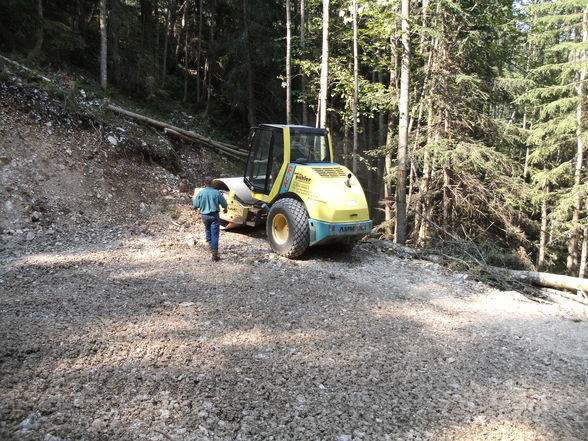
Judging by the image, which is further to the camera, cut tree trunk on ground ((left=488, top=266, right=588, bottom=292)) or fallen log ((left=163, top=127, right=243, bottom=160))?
fallen log ((left=163, top=127, right=243, bottom=160))

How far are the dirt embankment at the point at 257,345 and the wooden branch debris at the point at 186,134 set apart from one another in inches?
209

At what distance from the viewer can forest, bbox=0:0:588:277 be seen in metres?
12.2

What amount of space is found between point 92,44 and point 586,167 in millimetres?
20073

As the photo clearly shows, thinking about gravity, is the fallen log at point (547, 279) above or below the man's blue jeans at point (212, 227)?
below

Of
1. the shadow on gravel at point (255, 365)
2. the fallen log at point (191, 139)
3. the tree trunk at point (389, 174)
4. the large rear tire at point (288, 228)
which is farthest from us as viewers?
the fallen log at point (191, 139)

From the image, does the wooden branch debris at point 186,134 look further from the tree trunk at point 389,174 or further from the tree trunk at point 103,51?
the tree trunk at point 389,174

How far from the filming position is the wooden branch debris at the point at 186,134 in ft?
44.5

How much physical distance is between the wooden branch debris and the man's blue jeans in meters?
5.33

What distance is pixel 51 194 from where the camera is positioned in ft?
31.0

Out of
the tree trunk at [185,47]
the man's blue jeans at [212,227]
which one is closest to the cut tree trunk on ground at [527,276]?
the man's blue jeans at [212,227]

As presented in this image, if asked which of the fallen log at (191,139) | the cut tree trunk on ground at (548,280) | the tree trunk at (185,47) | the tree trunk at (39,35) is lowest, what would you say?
the cut tree trunk on ground at (548,280)

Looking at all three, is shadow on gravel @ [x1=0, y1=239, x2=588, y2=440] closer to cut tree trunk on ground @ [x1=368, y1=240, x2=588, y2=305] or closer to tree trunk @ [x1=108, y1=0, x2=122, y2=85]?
cut tree trunk on ground @ [x1=368, y1=240, x2=588, y2=305]

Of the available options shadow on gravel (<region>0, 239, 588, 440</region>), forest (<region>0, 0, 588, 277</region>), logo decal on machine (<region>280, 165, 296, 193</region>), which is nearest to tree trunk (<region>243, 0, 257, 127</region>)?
forest (<region>0, 0, 588, 277</region>)

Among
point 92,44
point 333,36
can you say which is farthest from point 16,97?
point 333,36
